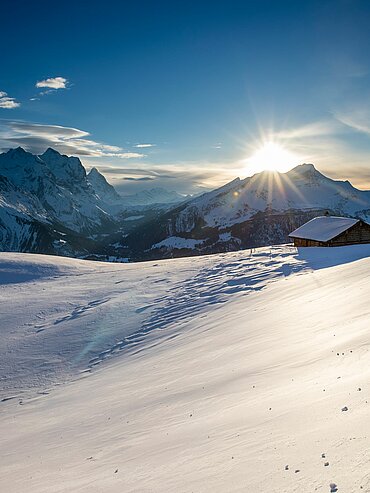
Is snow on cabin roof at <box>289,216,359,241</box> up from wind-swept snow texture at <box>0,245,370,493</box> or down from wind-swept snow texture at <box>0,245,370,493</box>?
up

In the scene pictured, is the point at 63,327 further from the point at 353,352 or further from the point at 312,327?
the point at 353,352

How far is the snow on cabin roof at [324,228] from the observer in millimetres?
37875

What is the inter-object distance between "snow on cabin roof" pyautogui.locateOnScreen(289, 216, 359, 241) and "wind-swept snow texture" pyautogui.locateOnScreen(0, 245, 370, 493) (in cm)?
1799

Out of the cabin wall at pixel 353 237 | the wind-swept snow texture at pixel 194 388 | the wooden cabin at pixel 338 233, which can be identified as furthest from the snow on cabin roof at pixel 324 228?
the wind-swept snow texture at pixel 194 388

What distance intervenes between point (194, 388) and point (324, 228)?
35979 millimetres

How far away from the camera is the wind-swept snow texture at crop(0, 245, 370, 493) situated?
4230mm

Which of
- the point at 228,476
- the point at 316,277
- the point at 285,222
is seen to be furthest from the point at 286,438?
the point at 285,222

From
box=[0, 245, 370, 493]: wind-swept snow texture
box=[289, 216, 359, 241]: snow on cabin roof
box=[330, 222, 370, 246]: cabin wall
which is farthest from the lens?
box=[330, 222, 370, 246]: cabin wall

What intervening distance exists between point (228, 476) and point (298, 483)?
851mm

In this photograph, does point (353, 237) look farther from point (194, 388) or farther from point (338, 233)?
point (194, 388)

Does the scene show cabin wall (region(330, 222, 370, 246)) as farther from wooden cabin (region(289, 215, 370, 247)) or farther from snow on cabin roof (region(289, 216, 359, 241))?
snow on cabin roof (region(289, 216, 359, 241))

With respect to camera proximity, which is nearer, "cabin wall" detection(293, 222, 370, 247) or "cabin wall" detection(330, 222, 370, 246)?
"cabin wall" detection(293, 222, 370, 247)

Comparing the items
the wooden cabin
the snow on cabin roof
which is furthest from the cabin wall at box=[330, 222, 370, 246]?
the snow on cabin roof

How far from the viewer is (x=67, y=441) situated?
7414 mm
